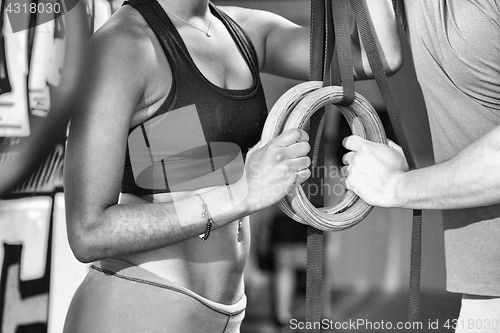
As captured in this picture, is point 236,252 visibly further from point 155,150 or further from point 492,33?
point 492,33

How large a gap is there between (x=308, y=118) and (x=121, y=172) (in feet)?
1.21

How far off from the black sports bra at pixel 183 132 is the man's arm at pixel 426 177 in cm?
25

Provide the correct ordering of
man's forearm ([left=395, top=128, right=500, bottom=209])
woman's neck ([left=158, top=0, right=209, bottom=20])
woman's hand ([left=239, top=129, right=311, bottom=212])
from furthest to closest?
woman's neck ([left=158, top=0, right=209, bottom=20])
woman's hand ([left=239, top=129, right=311, bottom=212])
man's forearm ([left=395, top=128, right=500, bottom=209])

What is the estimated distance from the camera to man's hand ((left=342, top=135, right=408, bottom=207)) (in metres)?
1.20

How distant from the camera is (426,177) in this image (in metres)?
1.14

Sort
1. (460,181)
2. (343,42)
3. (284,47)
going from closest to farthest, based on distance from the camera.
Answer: (460,181)
(343,42)
(284,47)

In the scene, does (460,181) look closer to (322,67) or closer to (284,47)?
(322,67)

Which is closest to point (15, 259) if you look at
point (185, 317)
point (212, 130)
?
point (185, 317)

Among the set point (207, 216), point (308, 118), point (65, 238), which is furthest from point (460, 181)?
point (65, 238)

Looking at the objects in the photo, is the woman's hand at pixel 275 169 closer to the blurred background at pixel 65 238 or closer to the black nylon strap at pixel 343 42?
the black nylon strap at pixel 343 42

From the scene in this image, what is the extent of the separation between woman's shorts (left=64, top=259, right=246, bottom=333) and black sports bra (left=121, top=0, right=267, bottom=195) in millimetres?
175

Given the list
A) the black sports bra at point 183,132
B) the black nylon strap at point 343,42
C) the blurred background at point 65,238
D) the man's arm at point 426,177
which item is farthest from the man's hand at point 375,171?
the blurred background at point 65,238

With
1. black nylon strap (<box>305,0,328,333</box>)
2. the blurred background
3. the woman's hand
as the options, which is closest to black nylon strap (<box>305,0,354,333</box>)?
black nylon strap (<box>305,0,328,333</box>)

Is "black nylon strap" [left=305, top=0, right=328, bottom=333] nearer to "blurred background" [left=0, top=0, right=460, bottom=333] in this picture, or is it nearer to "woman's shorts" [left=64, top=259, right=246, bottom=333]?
"woman's shorts" [left=64, top=259, right=246, bottom=333]
